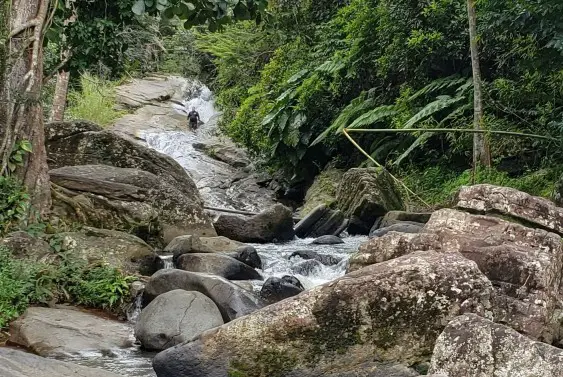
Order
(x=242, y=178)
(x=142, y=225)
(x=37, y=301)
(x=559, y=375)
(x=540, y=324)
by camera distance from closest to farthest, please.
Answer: (x=559, y=375), (x=540, y=324), (x=37, y=301), (x=142, y=225), (x=242, y=178)

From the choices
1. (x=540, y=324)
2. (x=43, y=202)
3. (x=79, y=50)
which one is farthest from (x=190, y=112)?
(x=540, y=324)

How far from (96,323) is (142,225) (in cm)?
321

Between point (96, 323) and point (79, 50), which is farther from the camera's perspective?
point (79, 50)

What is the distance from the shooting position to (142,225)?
10094 millimetres

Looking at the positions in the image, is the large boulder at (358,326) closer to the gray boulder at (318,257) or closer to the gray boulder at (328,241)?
the gray boulder at (318,257)

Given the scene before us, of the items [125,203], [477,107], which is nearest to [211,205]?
[477,107]

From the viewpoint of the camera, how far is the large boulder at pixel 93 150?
1240cm

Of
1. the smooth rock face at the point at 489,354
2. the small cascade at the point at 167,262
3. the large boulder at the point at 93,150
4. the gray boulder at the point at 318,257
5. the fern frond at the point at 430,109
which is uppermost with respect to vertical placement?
the fern frond at the point at 430,109

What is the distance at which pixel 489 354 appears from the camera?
3.81 metres

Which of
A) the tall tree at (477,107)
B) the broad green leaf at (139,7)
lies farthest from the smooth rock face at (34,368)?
the tall tree at (477,107)

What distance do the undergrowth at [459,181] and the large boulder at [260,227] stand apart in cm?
274

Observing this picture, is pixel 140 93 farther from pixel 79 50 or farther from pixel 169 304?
pixel 169 304

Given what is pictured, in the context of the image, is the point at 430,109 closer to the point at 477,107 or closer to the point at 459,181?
the point at 477,107

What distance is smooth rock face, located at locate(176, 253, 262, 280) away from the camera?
8.69m
